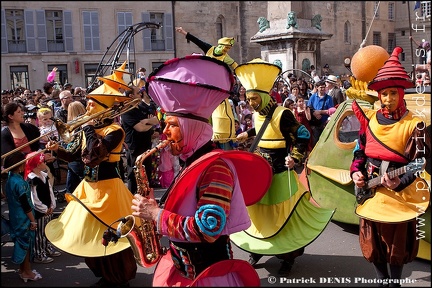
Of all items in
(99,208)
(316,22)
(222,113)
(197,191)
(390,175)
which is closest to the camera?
(197,191)

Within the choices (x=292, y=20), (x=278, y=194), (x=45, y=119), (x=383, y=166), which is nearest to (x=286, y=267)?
(x=278, y=194)

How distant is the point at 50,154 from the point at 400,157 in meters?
3.70

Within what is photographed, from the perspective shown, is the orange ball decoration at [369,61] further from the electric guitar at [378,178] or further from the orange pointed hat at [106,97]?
the orange pointed hat at [106,97]

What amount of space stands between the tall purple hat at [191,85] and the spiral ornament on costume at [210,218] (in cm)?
53

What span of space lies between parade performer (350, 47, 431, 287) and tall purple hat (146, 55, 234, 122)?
1.56 meters

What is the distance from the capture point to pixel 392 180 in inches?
143

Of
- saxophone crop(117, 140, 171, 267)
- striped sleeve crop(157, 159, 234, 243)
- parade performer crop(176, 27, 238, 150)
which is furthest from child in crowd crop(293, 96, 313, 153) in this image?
striped sleeve crop(157, 159, 234, 243)

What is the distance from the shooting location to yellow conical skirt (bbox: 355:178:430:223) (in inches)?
145

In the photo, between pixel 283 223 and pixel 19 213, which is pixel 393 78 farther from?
pixel 19 213

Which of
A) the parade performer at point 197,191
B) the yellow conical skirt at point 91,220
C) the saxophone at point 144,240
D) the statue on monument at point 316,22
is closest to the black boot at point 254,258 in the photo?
the yellow conical skirt at point 91,220

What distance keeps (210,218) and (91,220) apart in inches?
84.0

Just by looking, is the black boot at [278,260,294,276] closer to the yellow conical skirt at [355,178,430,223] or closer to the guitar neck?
the yellow conical skirt at [355,178,430,223]

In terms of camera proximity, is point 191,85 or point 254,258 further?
point 254,258

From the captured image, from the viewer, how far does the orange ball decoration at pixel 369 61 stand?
5.07 metres
